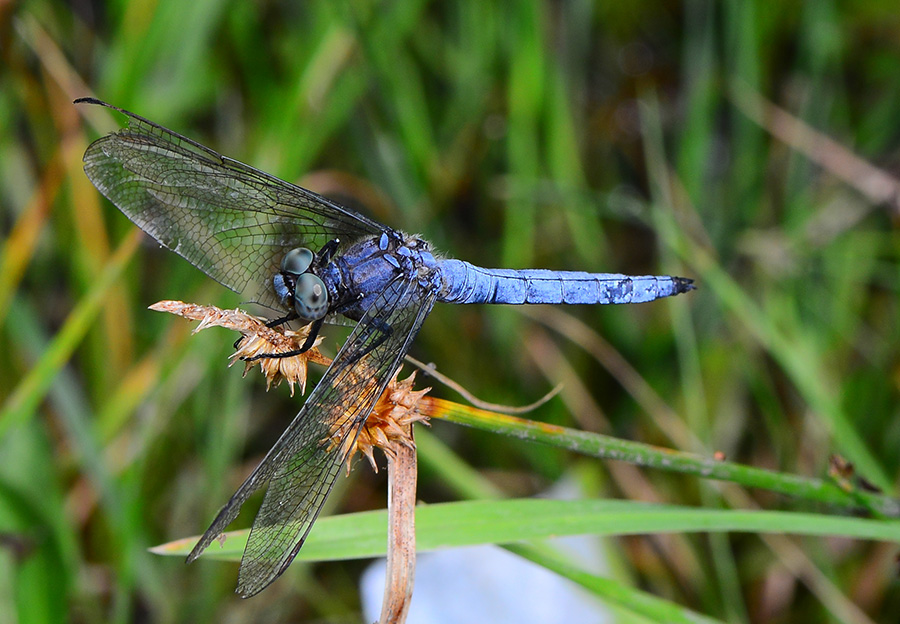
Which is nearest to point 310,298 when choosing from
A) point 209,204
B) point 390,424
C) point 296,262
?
point 296,262

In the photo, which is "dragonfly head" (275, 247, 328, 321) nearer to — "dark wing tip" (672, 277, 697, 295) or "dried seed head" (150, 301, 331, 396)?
"dried seed head" (150, 301, 331, 396)

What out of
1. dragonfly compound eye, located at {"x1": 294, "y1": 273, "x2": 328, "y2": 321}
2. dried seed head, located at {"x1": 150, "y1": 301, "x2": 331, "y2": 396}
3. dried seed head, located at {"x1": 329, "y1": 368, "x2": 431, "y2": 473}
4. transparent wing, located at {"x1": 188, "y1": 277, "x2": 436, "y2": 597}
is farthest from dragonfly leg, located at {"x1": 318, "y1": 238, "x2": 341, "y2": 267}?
dried seed head, located at {"x1": 329, "y1": 368, "x2": 431, "y2": 473}

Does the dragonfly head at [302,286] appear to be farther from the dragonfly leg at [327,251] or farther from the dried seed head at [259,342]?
the dried seed head at [259,342]

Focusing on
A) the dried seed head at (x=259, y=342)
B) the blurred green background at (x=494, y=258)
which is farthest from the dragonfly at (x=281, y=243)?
the blurred green background at (x=494, y=258)

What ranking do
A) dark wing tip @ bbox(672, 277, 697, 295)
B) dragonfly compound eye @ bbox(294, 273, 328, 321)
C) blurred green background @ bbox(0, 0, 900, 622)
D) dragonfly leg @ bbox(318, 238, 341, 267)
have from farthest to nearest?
blurred green background @ bbox(0, 0, 900, 622)
dark wing tip @ bbox(672, 277, 697, 295)
dragonfly leg @ bbox(318, 238, 341, 267)
dragonfly compound eye @ bbox(294, 273, 328, 321)

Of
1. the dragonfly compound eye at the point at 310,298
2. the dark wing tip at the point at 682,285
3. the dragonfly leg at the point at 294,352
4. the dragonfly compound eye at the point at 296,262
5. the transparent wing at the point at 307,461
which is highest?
the dark wing tip at the point at 682,285

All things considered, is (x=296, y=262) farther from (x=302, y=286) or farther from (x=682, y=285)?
(x=682, y=285)

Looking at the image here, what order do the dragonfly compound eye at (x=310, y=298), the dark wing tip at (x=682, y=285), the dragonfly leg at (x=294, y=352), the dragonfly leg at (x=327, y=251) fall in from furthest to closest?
1. the dark wing tip at (x=682, y=285)
2. the dragonfly leg at (x=327, y=251)
3. the dragonfly compound eye at (x=310, y=298)
4. the dragonfly leg at (x=294, y=352)
